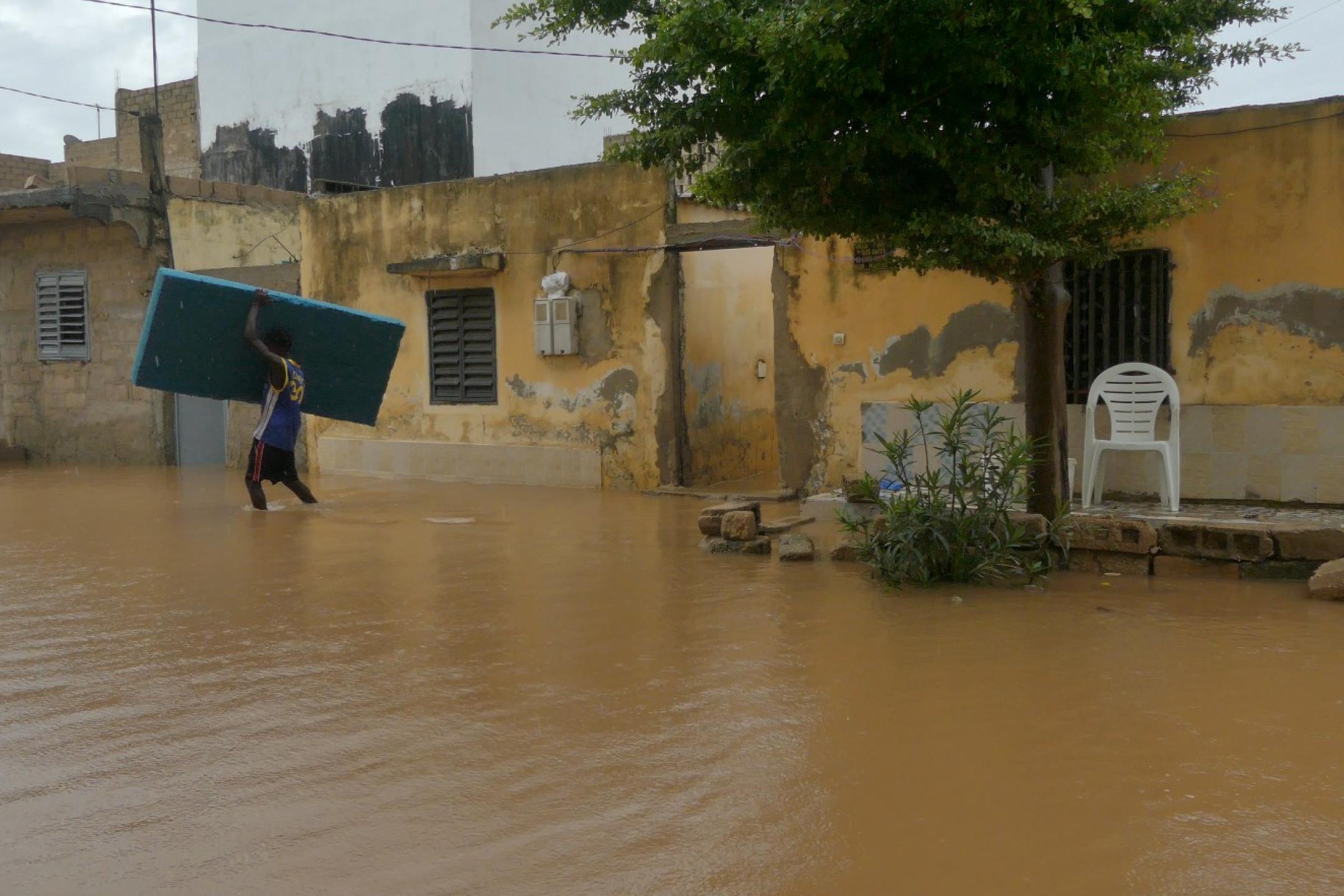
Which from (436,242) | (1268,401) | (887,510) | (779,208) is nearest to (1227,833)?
(887,510)

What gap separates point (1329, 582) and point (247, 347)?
8.71 metres

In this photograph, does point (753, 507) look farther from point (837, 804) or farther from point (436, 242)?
point (436, 242)

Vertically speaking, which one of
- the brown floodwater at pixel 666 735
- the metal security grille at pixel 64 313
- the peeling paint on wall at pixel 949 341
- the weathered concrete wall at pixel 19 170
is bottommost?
the brown floodwater at pixel 666 735

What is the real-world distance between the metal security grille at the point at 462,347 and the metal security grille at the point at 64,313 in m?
6.76

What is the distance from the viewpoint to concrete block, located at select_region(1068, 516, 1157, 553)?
6566 millimetres

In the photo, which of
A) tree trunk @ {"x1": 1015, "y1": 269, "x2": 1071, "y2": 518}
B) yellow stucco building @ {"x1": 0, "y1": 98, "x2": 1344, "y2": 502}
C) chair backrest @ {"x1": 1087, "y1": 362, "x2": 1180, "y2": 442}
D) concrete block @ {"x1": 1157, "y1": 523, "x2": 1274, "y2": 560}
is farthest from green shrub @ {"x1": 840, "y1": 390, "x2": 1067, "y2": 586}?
yellow stucco building @ {"x1": 0, "y1": 98, "x2": 1344, "y2": 502}

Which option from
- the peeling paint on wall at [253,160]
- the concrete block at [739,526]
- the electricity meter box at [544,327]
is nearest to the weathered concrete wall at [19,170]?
the peeling paint on wall at [253,160]

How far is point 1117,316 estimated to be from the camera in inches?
340

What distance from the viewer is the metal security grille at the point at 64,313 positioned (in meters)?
17.1

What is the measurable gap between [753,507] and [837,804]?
189 inches

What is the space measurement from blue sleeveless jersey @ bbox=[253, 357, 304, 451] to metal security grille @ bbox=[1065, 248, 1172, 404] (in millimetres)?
6619

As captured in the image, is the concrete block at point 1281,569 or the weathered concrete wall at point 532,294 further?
the weathered concrete wall at point 532,294

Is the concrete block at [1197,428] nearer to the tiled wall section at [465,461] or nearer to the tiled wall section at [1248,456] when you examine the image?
the tiled wall section at [1248,456]

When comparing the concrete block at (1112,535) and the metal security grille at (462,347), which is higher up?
the metal security grille at (462,347)
